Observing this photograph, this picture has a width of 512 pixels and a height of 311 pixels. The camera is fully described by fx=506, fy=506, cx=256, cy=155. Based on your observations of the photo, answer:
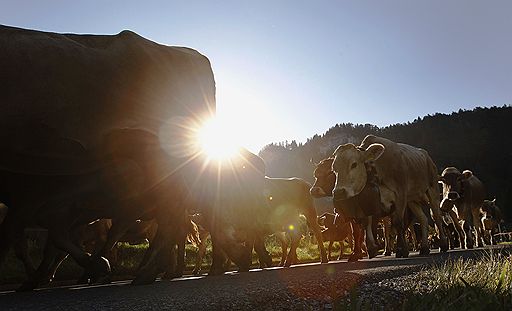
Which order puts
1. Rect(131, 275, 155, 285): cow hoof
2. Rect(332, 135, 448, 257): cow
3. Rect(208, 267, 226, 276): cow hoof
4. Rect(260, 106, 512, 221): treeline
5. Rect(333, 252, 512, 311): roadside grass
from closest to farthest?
Rect(333, 252, 512, 311): roadside grass < Rect(131, 275, 155, 285): cow hoof < Rect(208, 267, 226, 276): cow hoof < Rect(332, 135, 448, 257): cow < Rect(260, 106, 512, 221): treeline

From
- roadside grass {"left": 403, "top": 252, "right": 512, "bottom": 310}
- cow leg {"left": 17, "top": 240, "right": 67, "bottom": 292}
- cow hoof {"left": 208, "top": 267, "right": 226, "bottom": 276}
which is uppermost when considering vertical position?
cow leg {"left": 17, "top": 240, "right": 67, "bottom": 292}

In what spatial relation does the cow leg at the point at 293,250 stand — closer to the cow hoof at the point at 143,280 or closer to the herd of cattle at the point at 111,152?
the herd of cattle at the point at 111,152

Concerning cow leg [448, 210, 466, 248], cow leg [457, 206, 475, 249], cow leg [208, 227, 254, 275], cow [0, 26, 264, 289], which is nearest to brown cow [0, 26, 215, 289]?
cow [0, 26, 264, 289]

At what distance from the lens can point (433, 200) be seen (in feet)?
38.4

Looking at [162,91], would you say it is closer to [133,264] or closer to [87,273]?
[87,273]

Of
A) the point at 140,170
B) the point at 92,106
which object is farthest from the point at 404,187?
the point at 92,106

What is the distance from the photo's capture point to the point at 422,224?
1034 centimetres

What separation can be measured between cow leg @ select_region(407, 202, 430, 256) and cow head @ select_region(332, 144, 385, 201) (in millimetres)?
2071

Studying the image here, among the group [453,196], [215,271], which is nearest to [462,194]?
[453,196]

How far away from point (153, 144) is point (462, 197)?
12222 millimetres

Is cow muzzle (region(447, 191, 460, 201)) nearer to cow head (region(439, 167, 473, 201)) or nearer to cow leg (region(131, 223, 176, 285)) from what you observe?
cow head (region(439, 167, 473, 201))

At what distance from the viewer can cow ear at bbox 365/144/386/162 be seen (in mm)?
8905

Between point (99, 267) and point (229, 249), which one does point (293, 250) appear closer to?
point (229, 249)

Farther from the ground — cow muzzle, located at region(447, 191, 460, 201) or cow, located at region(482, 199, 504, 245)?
cow muzzle, located at region(447, 191, 460, 201)
